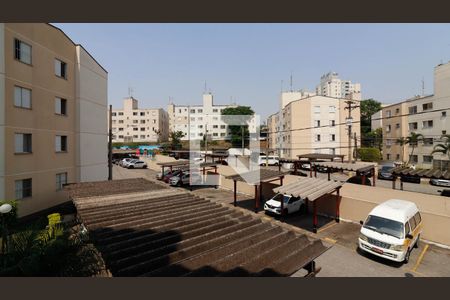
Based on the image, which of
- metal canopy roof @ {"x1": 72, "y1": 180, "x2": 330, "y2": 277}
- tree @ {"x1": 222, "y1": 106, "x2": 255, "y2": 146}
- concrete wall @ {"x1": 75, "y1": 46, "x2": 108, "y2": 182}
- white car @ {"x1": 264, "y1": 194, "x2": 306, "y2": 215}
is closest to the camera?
metal canopy roof @ {"x1": 72, "y1": 180, "x2": 330, "y2": 277}

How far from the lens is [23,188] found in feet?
50.8

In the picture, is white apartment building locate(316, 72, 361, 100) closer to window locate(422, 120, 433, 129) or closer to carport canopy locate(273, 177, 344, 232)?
window locate(422, 120, 433, 129)

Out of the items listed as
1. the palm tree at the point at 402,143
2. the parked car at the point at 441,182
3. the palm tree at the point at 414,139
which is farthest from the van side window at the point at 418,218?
the palm tree at the point at 402,143

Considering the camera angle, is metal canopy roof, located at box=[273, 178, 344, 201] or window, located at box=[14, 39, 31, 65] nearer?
metal canopy roof, located at box=[273, 178, 344, 201]

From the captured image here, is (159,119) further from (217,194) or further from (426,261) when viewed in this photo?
(426,261)

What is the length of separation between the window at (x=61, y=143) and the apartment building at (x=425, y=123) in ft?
112

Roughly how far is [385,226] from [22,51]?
73.4 ft

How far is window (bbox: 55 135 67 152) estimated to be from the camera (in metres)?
18.2

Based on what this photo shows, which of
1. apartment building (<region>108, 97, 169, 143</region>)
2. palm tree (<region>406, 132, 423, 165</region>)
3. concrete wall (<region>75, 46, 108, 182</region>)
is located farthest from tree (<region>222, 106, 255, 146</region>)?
concrete wall (<region>75, 46, 108, 182</region>)

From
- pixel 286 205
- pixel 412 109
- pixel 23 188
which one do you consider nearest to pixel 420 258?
pixel 286 205

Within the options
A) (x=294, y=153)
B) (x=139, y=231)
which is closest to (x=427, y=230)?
(x=139, y=231)

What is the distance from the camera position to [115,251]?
203 inches

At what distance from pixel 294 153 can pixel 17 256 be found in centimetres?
4500

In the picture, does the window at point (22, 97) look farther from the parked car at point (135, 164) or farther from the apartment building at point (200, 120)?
the apartment building at point (200, 120)
